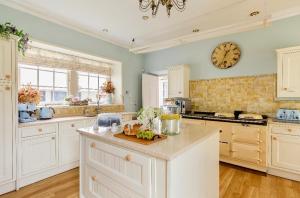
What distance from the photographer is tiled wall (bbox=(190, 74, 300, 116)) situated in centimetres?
312

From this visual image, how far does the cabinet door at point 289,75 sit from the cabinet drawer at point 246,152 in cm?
103

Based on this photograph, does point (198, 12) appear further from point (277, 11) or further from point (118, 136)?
point (118, 136)

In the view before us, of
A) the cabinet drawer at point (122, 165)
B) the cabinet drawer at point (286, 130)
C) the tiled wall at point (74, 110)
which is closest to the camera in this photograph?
the cabinet drawer at point (122, 165)

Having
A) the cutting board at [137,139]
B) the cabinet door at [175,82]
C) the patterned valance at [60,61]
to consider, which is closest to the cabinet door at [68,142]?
the patterned valance at [60,61]

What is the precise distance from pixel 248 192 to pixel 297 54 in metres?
2.26

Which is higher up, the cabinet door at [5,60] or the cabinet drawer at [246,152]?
the cabinet door at [5,60]

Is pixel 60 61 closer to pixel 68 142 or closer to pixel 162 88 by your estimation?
pixel 68 142

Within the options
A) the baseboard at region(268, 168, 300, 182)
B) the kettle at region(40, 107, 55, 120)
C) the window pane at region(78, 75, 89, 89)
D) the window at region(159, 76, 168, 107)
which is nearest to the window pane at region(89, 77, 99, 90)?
the window pane at region(78, 75, 89, 89)

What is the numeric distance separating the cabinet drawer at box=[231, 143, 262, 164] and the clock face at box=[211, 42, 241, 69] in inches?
67.3

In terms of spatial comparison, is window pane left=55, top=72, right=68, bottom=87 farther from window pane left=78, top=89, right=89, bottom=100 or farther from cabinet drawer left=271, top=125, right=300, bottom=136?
cabinet drawer left=271, top=125, right=300, bottom=136

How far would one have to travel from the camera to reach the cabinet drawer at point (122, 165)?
47.7 inches

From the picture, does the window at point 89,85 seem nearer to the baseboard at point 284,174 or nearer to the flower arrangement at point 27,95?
the flower arrangement at point 27,95

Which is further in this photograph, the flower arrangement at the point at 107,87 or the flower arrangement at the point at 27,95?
the flower arrangement at the point at 107,87

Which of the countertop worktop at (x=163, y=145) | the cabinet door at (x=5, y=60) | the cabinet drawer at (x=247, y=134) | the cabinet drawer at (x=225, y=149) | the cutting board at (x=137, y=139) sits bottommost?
the cabinet drawer at (x=225, y=149)
